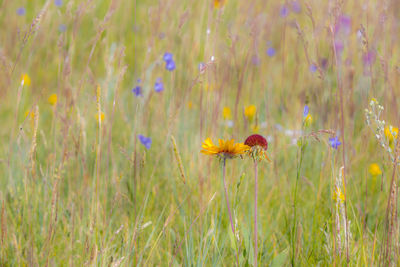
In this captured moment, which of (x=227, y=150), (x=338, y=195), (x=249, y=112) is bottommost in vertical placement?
(x=338, y=195)

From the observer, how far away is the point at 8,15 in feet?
11.0

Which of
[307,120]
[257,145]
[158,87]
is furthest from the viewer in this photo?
[158,87]

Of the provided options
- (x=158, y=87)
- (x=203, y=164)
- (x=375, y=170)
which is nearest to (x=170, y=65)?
(x=158, y=87)

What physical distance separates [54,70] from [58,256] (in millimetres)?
2177

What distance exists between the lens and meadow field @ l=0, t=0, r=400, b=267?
1229 mm

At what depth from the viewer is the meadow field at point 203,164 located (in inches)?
48.4

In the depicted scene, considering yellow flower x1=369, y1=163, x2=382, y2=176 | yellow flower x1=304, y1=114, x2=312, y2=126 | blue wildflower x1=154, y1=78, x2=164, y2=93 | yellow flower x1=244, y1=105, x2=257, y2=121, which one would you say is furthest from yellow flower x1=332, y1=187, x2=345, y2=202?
blue wildflower x1=154, y1=78, x2=164, y2=93

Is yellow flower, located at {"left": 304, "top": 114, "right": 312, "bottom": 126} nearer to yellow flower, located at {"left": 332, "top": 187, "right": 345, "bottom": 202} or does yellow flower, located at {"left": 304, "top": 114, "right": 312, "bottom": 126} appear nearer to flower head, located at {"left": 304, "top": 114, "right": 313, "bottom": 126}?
flower head, located at {"left": 304, "top": 114, "right": 313, "bottom": 126}

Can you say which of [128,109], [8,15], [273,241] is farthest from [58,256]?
[8,15]

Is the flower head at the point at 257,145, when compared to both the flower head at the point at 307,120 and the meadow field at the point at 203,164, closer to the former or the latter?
the meadow field at the point at 203,164

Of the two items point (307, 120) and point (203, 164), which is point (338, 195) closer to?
point (307, 120)

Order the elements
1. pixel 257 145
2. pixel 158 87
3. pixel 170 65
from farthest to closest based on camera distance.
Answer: pixel 158 87 → pixel 170 65 → pixel 257 145

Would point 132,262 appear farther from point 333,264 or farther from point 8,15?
point 8,15

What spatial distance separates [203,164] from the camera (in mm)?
1788
